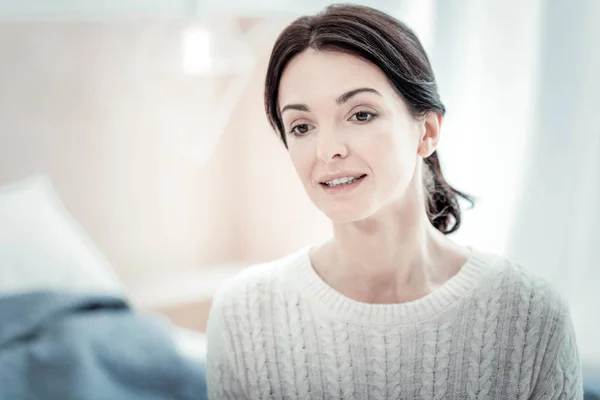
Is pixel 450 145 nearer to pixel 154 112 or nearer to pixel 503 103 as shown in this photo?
pixel 503 103

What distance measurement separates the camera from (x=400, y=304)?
3.09 feet

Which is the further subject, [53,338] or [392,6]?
[53,338]

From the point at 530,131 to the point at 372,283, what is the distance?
545 mm

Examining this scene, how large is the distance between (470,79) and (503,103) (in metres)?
0.08

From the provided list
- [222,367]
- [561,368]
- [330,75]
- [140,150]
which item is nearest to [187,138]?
[140,150]

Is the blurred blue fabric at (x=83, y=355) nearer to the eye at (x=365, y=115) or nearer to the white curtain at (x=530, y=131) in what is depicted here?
the white curtain at (x=530, y=131)

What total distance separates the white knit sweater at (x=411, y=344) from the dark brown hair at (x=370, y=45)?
248 millimetres

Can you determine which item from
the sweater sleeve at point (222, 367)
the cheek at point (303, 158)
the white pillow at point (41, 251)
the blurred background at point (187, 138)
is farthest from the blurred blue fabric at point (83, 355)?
the cheek at point (303, 158)

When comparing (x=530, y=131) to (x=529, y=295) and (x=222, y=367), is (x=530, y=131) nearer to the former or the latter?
(x=529, y=295)

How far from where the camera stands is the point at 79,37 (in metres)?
2.33

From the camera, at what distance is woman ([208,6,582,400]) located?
867 mm

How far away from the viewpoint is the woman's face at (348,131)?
0.86 m

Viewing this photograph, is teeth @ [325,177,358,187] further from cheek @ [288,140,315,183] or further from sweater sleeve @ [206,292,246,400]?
sweater sleeve @ [206,292,246,400]

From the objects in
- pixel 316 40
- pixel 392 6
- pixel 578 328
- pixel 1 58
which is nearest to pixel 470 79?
pixel 392 6
